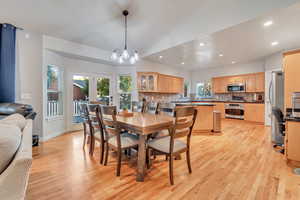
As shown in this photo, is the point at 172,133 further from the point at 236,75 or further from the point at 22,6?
the point at 236,75

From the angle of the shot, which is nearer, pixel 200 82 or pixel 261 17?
pixel 261 17

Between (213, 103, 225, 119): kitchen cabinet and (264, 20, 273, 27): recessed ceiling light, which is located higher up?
(264, 20, 273, 27): recessed ceiling light

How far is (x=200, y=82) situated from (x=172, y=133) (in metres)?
6.57

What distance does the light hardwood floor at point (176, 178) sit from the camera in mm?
1625

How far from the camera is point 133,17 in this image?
349 cm

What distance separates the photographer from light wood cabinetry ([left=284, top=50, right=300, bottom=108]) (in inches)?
93.4

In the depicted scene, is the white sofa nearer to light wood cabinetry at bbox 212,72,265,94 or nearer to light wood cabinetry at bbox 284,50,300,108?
light wood cabinetry at bbox 284,50,300,108

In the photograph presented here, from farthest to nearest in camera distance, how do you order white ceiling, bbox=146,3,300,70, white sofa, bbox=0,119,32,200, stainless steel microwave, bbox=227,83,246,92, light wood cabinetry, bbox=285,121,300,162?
stainless steel microwave, bbox=227,83,246,92 → white ceiling, bbox=146,3,300,70 → light wood cabinetry, bbox=285,121,300,162 → white sofa, bbox=0,119,32,200

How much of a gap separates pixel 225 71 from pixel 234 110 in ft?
6.32

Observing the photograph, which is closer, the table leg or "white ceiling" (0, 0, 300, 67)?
the table leg

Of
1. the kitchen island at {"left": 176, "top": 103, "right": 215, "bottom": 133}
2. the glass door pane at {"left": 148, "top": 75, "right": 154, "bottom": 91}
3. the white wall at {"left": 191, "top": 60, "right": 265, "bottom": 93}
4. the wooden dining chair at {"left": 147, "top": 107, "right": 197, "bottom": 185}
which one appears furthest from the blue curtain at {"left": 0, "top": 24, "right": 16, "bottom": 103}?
the white wall at {"left": 191, "top": 60, "right": 265, "bottom": 93}

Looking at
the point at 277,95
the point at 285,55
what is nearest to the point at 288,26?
the point at 285,55

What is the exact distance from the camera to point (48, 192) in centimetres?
166

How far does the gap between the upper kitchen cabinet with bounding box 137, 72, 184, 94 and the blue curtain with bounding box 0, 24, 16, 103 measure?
11.0ft
